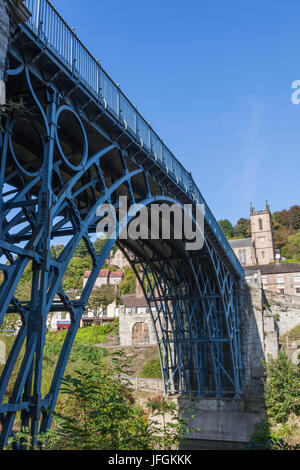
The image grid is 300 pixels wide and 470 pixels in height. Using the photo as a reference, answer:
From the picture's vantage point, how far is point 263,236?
267ft

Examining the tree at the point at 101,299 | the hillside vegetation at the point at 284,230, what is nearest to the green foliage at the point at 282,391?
the tree at the point at 101,299

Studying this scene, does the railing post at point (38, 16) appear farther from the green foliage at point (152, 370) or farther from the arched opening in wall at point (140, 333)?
the arched opening in wall at point (140, 333)

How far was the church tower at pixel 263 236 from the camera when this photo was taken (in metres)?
79.8

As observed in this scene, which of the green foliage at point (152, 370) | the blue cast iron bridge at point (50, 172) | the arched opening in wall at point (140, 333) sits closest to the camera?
the blue cast iron bridge at point (50, 172)

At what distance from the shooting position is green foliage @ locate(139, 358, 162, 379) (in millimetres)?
34938

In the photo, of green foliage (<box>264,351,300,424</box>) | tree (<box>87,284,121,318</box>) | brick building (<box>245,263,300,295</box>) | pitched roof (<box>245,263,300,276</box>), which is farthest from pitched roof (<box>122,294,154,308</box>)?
green foliage (<box>264,351,300,424</box>)

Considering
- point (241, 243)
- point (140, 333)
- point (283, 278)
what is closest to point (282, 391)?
point (140, 333)

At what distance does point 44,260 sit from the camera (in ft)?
23.6

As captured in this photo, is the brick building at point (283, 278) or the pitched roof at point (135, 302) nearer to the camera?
the pitched roof at point (135, 302)

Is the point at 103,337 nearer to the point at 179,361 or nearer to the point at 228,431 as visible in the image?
the point at 179,361

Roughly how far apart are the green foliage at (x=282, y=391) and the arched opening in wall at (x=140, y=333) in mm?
23400

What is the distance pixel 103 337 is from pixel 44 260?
4503 centimetres

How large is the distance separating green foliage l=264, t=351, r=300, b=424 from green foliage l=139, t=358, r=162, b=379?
41.6ft
